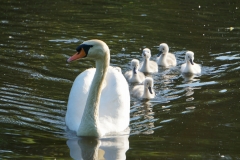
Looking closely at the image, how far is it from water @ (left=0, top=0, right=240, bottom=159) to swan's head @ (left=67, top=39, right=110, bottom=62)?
119cm

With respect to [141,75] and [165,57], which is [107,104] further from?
[165,57]

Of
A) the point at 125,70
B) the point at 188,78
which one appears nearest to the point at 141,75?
the point at 125,70

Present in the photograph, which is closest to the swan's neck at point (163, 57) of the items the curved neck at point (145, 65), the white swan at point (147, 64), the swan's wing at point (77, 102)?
the white swan at point (147, 64)

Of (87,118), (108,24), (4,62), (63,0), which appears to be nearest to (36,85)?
(4,62)

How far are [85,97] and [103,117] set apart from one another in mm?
458

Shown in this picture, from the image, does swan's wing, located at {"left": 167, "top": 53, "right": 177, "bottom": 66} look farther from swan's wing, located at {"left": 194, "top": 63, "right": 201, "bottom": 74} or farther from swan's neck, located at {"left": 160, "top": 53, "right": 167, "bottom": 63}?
swan's wing, located at {"left": 194, "top": 63, "right": 201, "bottom": 74}

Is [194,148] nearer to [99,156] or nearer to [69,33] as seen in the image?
[99,156]

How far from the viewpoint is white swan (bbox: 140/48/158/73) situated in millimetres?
13922

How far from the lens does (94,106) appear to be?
30.9ft

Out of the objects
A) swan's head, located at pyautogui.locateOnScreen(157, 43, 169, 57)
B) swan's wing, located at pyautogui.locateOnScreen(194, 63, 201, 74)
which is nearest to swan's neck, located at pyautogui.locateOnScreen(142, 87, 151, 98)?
swan's wing, located at pyautogui.locateOnScreen(194, 63, 201, 74)

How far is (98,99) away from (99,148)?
91 centimetres

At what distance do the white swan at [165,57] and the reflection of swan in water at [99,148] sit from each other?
5247 millimetres

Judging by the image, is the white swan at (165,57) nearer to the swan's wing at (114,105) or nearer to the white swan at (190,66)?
the white swan at (190,66)

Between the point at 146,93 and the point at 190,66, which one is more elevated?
the point at 190,66
